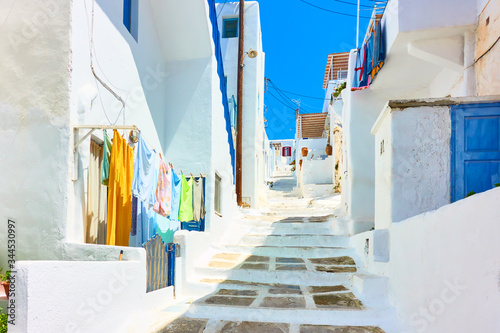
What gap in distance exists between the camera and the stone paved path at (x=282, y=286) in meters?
4.75

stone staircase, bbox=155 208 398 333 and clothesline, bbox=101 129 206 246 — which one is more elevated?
clothesline, bbox=101 129 206 246

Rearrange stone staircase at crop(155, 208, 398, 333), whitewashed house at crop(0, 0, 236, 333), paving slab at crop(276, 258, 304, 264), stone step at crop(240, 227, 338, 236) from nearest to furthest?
whitewashed house at crop(0, 0, 236, 333), stone staircase at crop(155, 208, 398, 333), paving slab at crop(276, 258, 304, 264), stone step at crop(240, 227, 338, 236)

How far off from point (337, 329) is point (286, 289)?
1572 mm

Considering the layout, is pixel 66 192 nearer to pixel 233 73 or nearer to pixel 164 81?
pixel 164 81

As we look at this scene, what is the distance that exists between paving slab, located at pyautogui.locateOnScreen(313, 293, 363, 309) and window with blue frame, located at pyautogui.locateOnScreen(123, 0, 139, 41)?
5.89 metres

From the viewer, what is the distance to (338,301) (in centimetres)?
530

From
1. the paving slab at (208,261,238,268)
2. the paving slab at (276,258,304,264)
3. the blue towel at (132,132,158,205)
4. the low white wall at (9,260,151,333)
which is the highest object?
the blue towel at (132,132,158,205)

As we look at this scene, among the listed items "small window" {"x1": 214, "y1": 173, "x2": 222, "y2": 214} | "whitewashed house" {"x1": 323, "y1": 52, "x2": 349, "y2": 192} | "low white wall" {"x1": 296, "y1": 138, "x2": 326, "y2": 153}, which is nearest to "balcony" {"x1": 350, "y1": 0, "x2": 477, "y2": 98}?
"small window" {"x1": 214, "y1": 173, "x2": 222, "y2": 214}

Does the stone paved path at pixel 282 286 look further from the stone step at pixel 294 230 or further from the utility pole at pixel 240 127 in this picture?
the utility pole at pixel 240 127

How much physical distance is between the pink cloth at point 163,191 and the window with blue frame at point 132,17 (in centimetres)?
283

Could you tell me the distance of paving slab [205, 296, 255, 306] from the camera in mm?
5363

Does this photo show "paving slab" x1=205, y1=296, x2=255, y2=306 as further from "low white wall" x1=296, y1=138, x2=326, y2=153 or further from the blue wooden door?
"low white wall" x1=296, y1=138, x2=326, y2=153

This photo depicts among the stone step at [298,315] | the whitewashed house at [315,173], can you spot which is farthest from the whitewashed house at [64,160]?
the whitewashed house at [315,173]

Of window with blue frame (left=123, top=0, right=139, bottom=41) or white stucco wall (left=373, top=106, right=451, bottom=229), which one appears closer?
white stucco wall (left=373, top=106, right=451, bottom=229)
